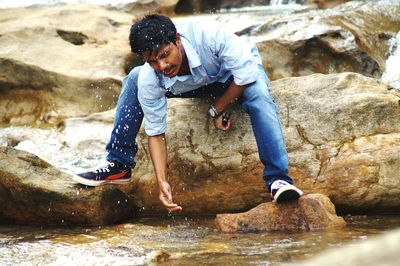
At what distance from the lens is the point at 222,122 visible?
14.8 feet

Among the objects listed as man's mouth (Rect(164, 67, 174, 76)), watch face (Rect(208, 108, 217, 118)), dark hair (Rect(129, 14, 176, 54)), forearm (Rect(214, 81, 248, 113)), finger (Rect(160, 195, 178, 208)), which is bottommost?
finger (Rect(160, 195, 178, 208))

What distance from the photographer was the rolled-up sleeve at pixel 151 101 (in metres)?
4.15

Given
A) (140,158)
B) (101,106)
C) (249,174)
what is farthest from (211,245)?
(101,106)

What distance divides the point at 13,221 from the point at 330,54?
5.49m

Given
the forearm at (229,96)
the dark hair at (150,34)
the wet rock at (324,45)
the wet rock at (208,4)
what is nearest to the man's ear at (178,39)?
the dark hair at (150,34)

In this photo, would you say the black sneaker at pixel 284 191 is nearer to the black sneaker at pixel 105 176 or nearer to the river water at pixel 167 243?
the river water at pixel 167 243

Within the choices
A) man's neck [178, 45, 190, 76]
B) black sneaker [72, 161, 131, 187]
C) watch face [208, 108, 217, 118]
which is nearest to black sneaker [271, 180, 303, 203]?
watch face [208, 108, 217, 118]

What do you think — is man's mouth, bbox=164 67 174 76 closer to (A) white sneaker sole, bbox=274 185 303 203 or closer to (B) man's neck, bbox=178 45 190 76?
(B) man's neck, bbox=178 45 190 76

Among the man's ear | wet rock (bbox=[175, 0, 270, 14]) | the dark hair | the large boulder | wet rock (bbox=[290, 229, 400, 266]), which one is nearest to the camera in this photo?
wet rock (bbox=[290, 229, 400, 266])

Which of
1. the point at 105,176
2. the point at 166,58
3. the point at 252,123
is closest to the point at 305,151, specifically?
the point at 252,123

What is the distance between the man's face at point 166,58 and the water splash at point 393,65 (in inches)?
194

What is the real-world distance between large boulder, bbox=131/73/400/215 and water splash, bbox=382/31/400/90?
3795 millimetres

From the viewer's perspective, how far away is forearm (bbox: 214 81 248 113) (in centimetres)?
409

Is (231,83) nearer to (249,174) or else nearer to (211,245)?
(249,174)
